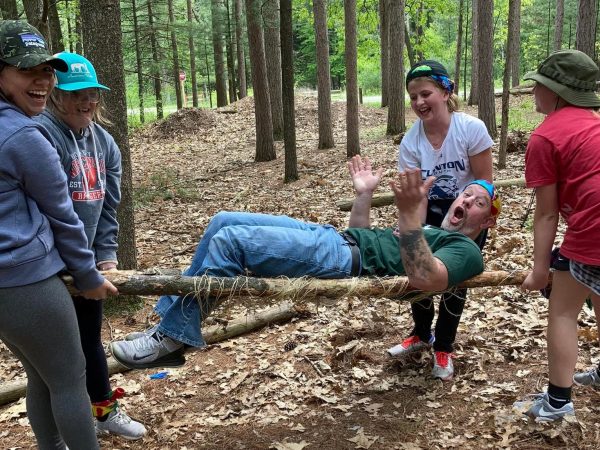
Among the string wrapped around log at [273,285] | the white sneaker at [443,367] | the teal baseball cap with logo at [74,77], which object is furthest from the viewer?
the white sneaker at [443,367]

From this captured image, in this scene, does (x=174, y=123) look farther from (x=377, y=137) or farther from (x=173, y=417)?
(x=173, y=417)

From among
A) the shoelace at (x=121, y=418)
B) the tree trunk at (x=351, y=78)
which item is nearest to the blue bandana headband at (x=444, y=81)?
the shoelace at (x=121, y=418)

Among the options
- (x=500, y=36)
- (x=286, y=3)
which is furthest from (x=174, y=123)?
(x=500, y=36)

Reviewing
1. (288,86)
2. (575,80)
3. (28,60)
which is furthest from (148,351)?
(288,86)

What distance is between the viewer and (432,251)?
3.39m

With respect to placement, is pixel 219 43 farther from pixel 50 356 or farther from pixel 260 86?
pixel 50 356

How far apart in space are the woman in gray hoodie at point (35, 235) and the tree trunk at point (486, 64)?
12.0 metres

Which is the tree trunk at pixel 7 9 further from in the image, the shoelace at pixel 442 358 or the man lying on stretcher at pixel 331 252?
the shoelace at pixel 442 358

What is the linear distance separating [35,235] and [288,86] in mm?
9191

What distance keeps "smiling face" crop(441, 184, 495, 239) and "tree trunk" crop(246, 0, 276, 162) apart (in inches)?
402

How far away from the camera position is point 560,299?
3.21 m

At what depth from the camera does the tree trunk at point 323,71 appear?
1355cm

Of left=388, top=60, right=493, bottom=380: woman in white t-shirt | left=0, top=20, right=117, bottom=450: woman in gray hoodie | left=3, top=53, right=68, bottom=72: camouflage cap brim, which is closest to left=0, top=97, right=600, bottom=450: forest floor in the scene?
left=388, top=60, right=493, bottom=380: woman in white t-shirt

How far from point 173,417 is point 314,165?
31.5ft
